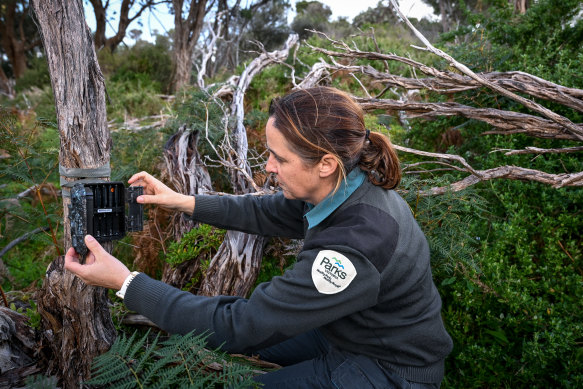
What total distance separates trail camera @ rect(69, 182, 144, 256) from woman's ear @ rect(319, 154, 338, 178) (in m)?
0.95

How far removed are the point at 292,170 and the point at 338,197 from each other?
0.80 feet

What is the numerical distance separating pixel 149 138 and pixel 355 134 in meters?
3.18

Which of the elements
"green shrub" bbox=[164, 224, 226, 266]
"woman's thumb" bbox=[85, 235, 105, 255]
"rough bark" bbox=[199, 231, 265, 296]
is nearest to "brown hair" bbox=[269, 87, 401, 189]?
"woman's thumb" bbox=[85, 235, 105, 255]

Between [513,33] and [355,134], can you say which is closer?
[355,134]

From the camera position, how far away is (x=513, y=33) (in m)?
4.35

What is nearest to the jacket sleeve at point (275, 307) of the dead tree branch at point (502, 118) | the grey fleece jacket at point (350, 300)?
the grey fleece jacket at point (350, 300)

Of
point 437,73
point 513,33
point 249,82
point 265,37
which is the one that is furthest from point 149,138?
point 265,37

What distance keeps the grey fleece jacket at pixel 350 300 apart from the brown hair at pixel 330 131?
11 cm

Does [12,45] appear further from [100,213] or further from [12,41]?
[100,213]

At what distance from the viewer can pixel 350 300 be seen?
5.33 feet

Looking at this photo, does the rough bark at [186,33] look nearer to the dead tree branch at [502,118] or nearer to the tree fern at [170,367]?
the dead tree branch at [502,118]

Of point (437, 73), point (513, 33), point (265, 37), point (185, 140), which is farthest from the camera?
point (265, 37)

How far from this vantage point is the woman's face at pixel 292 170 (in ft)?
6.13

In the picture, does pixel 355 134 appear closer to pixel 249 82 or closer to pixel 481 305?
pixel 481 305
